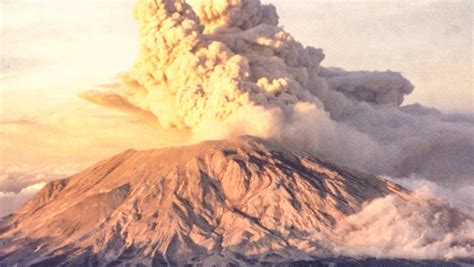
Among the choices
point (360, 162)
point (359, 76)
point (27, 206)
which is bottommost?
point (27, 206)

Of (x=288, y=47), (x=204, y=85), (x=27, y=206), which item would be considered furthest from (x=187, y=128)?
(x=27, y=206)

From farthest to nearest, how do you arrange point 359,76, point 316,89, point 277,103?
1. point 359,76
2. point 316,89
3. point 277,103

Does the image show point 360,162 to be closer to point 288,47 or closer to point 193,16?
point 288,47

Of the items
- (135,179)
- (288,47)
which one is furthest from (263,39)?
(135,179)

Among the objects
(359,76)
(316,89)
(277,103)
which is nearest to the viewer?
(277,103)

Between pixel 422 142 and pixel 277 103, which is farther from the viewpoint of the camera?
pixel 422 142

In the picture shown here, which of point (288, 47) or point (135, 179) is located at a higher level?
point (288, 47)
